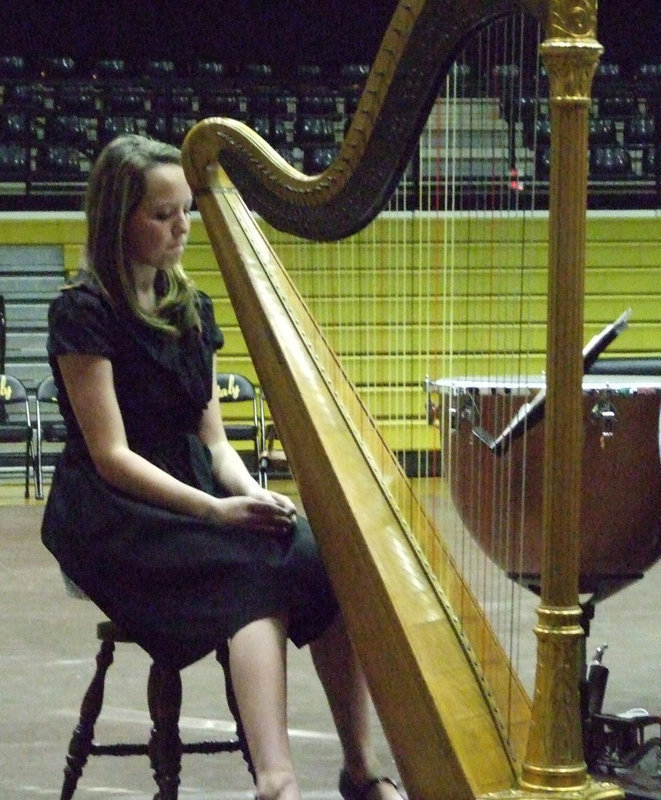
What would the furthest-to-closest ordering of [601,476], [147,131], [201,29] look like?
[201,29], [147,131], [601,476]

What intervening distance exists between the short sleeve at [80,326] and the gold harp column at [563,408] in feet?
3.26

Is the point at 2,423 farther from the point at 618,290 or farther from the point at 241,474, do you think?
the point at 241,474

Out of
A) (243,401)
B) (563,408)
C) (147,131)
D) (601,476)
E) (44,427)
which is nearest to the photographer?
(563,408)

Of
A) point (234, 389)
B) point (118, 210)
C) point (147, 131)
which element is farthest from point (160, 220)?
point (147, 131)

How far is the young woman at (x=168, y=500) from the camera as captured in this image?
2.20 metres

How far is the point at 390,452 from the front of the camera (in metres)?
A: 2.56

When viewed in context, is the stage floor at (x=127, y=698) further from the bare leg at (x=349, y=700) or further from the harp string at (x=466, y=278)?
the harp string at (x=466, y=278)

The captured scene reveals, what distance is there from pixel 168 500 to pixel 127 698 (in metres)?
1.48

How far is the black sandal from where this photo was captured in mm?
2303

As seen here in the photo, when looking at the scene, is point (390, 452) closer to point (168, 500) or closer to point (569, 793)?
point (168, 500)

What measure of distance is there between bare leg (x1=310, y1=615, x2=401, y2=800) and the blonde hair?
0.58m

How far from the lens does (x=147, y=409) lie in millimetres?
2432

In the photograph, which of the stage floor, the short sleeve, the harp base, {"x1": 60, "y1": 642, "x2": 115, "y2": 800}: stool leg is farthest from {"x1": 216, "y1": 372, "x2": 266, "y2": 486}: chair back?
the harp base

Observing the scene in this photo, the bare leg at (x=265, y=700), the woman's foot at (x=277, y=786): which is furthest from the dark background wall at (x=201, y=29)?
the woman's foot at (x=277, y=786)
